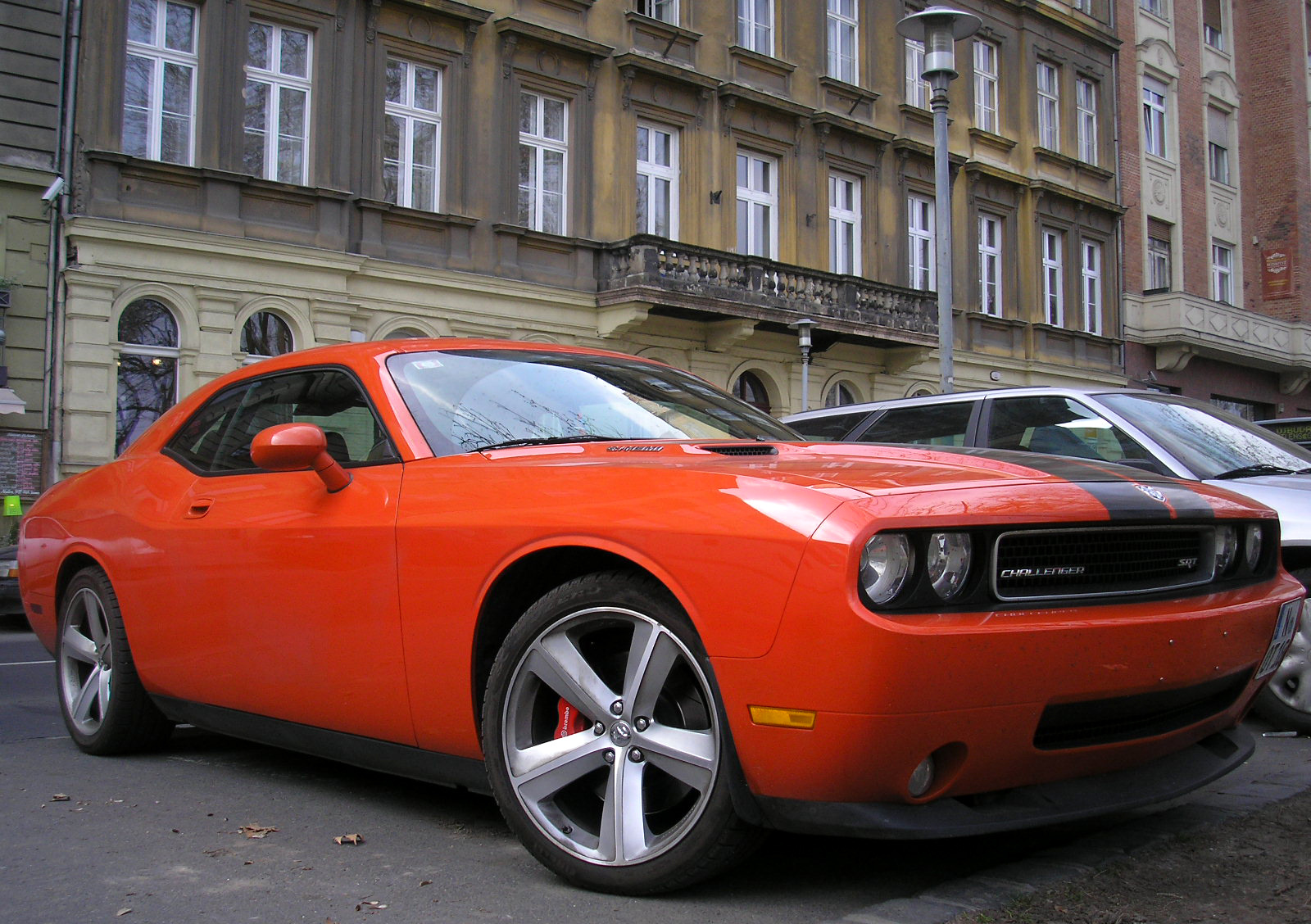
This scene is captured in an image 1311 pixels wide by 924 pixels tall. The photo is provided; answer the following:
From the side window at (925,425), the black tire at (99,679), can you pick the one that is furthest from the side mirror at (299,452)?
the side window at (925,425)

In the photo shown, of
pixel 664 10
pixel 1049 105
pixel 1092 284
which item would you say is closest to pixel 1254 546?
pixel 664 10

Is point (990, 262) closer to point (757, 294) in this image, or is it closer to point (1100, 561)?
point (757, 294)

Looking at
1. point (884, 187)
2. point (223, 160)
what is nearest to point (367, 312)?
point (223, 160)

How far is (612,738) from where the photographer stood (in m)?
2.92

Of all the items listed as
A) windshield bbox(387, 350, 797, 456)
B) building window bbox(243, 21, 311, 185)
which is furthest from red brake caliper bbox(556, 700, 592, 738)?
building window bbox(243, 21, 311, 185)

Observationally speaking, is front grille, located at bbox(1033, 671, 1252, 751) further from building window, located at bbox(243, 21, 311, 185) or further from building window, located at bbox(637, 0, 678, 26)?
building window, located at bbox(637, 0, 678, 26)

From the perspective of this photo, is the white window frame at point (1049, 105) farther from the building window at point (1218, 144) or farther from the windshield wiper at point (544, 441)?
the windshield wiper at point (544, 441)

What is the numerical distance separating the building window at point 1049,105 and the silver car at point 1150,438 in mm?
25007

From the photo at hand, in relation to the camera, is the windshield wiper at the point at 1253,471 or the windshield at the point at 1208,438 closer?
the windshield wiper at the point at 1253,471

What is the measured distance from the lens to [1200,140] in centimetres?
3356

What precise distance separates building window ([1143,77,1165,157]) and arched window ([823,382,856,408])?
519 inches

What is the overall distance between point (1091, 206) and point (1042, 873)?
30.1m

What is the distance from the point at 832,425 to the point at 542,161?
13.5 meters

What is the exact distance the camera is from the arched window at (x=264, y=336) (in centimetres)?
1672
